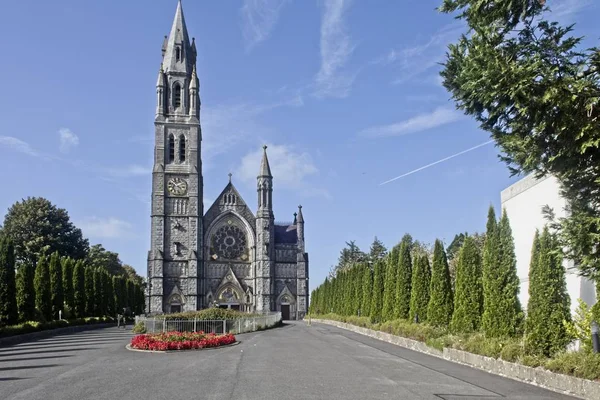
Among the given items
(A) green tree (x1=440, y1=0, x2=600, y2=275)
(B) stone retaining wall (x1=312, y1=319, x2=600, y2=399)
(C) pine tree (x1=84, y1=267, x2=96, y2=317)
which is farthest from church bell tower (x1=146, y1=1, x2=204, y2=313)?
(A) green tree (x1=440, y1=0, x2=600, y2=275)

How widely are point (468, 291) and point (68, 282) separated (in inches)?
1226

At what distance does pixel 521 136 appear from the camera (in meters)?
11.4

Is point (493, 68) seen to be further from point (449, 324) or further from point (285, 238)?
point (285, 238)

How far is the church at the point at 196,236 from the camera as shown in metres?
71.1

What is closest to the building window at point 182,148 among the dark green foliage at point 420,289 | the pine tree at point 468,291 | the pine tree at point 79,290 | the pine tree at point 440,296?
the pine tree at point 79,290

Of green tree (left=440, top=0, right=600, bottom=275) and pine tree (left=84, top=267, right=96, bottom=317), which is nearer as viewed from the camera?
green tree (left=440, top=0, right=600, bottom=275)

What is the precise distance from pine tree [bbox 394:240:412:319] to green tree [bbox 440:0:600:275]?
20078 millimetres

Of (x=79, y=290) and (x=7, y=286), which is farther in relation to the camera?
(x=79, y=290)

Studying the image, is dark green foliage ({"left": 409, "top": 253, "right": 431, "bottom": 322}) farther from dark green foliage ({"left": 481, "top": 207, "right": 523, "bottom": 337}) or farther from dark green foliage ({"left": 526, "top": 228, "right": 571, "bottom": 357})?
dark green foliage ({"left": 526, "top": 228, "right": 571, "bottom": 357})

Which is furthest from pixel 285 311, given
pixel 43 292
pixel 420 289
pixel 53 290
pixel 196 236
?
pixel 420 289

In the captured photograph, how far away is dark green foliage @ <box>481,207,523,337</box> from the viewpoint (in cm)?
1789

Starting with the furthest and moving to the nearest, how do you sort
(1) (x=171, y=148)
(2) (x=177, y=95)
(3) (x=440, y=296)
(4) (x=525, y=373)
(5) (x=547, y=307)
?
(2) (x=177, y=95) < (1) (x=171, y=148) < (3) (x=440, y=296) < (5) (x=547, y=307) < (4) (x=525, y=373)

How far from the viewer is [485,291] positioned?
18.9 m

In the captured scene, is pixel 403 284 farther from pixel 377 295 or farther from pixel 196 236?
pixel 196 236
